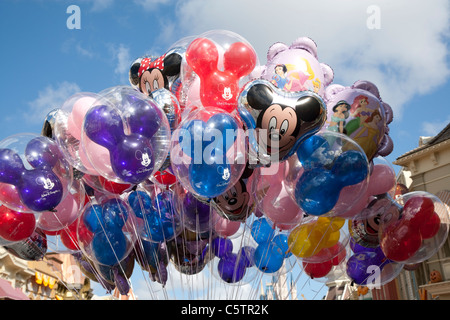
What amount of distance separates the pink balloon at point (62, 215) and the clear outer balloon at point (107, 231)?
0.10m

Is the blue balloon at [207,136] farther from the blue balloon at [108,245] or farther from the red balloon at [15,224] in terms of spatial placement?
the red balloon at [15,224]

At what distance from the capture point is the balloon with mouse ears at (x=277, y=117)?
3684 mm

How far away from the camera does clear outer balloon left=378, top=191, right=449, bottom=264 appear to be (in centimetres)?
483

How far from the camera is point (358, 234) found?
5.20 metres

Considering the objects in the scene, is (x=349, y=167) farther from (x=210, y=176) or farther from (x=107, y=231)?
(x=107, y=231)

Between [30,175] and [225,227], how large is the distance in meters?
Answer: 2.23

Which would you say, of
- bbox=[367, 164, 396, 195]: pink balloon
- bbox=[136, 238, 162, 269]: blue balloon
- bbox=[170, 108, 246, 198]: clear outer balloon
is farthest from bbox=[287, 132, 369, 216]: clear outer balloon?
bbox=[136, 238, 162, 269]: blue balloon

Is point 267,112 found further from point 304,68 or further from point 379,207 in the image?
point 379,207

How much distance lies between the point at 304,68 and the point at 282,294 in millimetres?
2886

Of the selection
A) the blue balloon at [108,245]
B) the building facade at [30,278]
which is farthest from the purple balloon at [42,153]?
the building facade at [30,278]

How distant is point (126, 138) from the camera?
371 cm

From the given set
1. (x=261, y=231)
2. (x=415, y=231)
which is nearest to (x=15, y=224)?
(x=261, y=231)

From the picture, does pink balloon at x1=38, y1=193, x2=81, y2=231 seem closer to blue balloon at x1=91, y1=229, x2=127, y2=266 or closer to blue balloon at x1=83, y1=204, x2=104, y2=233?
blue balloon at x1=83, y1=204, x2=104, y2=233

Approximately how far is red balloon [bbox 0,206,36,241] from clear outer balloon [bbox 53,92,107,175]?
87 centimetres
